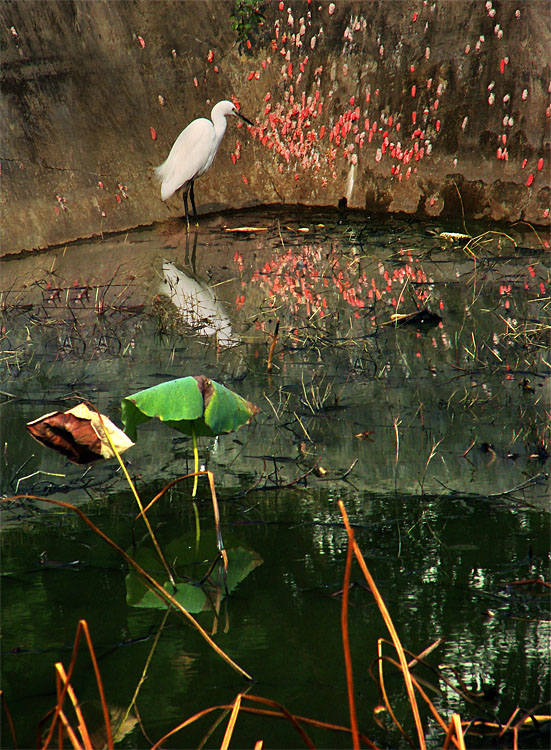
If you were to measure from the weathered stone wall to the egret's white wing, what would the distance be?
41cm

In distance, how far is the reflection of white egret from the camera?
4213mm

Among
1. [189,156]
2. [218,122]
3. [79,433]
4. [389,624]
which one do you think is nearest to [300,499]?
[79,433]

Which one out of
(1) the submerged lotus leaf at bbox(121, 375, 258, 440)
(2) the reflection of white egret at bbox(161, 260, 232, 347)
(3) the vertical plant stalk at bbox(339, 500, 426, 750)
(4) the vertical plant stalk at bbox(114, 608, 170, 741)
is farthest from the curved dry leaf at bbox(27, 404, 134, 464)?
(2) the reflection of white egret at bbox(161, 260, 232, 347)

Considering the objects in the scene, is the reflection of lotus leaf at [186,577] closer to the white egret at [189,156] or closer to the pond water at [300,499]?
the pond water at [300,499]

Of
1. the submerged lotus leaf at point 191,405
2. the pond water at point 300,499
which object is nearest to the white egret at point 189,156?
the pond water at point 300,499

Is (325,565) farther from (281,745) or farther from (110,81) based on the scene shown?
(110,81)

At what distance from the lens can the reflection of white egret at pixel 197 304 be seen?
421 cm

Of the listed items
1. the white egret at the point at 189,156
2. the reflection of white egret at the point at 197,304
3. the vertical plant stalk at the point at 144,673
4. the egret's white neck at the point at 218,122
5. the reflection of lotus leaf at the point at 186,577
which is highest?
the egret's white neck at the point at 218,122

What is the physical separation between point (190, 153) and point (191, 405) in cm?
491

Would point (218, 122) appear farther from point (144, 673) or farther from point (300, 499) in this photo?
point (144, 673)

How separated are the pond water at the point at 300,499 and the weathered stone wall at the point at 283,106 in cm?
183

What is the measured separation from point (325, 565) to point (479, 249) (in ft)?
13.4

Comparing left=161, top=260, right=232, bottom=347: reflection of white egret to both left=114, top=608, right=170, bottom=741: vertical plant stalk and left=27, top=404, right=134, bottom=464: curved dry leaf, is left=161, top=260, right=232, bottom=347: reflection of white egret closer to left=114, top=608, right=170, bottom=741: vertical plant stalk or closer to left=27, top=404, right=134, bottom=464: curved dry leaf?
left=27, top=404, right=134, bottom=464: curved dry leaf

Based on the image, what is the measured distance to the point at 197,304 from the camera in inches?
185
